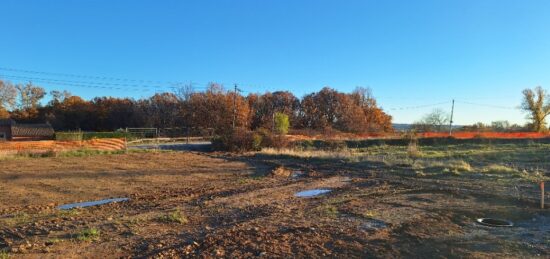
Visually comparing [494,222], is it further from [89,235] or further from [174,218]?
[89,235]

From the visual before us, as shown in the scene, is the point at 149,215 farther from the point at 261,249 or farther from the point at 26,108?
the point at 26,108

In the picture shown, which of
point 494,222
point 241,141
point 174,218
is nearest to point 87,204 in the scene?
point 174,218

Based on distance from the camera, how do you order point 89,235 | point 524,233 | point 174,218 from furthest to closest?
point 174,218 → point 524,233 → point 89,235

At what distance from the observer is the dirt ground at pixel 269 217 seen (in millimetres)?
6656

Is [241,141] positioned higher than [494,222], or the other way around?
[241,141]

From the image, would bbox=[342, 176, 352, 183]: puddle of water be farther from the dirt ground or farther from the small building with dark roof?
the small building with dark roof

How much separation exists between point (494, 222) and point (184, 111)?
65.8 m

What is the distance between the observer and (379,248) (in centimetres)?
673

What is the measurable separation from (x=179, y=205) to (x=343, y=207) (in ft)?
13.5

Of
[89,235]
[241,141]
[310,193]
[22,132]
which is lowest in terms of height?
[310,193]

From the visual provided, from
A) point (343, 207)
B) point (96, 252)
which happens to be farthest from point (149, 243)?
point (343, 207)

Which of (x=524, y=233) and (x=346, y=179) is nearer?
(x=524, y=233)

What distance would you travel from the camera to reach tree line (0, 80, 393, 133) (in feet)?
235

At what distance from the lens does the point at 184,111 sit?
71688 mm
